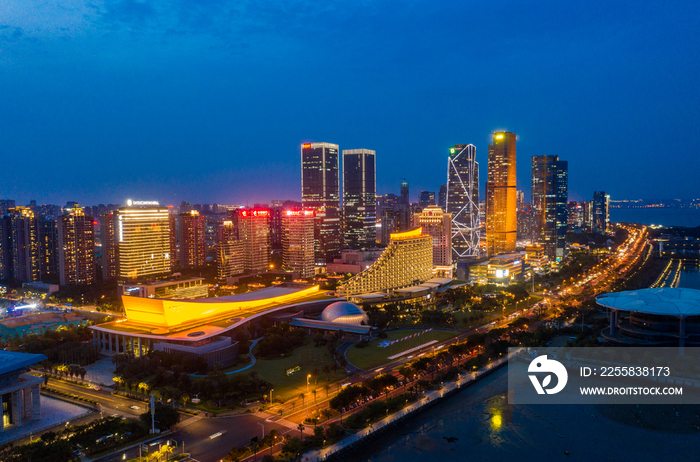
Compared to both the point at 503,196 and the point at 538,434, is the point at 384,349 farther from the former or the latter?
the point at 503,196

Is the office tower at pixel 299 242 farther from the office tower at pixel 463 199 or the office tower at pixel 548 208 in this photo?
the office tower at pixel 548 208

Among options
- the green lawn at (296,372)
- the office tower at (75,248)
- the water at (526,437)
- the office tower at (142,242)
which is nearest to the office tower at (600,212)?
the office tower at (142,242)

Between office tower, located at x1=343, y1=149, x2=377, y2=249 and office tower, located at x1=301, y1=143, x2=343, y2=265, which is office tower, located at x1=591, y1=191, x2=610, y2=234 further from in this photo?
office tower, located at x1=301, y1=143, x2=343, y2=265

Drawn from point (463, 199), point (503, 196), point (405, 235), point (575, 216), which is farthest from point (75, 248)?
point (575, 216)

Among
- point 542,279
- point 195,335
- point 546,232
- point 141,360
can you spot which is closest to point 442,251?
point 542,279

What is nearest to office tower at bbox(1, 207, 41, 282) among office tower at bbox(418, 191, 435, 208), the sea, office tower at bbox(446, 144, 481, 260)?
the sea
